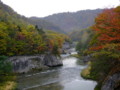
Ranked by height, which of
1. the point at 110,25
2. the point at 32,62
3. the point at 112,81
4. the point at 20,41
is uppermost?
the point at 110,25

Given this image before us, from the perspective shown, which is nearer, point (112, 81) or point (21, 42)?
point (112, 81)

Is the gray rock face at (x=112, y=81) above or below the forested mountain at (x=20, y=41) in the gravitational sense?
below

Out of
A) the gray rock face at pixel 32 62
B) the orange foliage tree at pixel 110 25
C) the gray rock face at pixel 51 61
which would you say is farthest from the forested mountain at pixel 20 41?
the orange foliage tree at pixel 110 25

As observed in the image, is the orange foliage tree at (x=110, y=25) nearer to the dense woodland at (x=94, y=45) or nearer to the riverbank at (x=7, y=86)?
the dense woodland at (x=94, y=45)

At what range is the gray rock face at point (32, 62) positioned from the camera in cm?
6112

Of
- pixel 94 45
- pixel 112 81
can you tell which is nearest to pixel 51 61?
pixel 94 45

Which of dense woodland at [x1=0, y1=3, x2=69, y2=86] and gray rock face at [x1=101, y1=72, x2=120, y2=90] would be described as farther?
dense woodland at [x1=0, y1=3, x2=69, y2=86]

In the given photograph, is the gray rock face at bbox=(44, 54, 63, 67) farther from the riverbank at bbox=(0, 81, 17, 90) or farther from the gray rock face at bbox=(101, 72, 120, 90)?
the gray rock face at bbox=(101, 72, 120, 90)

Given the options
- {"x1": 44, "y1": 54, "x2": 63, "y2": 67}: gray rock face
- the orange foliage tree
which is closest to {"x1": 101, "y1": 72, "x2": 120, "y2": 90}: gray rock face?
the orange foliage tree

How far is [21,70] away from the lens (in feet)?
202

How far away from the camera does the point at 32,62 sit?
65.8 m

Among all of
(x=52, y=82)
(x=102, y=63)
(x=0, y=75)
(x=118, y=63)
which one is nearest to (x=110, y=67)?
(x=102, y=63)

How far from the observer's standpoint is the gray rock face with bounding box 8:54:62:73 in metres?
61.1

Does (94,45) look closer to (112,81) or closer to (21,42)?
(112,81)
